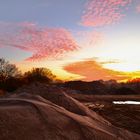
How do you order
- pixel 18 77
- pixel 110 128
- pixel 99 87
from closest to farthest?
1. pixel 110 128
2. pixel 18 77
3. pixel 99 87

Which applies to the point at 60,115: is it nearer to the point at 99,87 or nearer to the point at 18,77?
the point at 18,77

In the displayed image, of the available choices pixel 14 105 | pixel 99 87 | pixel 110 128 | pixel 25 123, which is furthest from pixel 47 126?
pixel 99 87

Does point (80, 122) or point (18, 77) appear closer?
A: point (80, 122)

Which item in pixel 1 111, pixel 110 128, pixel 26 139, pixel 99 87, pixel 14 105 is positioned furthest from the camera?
pixel 99 87

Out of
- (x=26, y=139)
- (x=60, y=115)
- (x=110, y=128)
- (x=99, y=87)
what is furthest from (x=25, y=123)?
(x=99, y=87)

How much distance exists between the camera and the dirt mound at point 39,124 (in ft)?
18.9

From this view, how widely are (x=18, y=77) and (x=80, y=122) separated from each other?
71.9 m

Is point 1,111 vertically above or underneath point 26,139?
above

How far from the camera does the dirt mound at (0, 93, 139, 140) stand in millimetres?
5765

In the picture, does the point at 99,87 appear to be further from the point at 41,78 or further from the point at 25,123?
the point at 25,123

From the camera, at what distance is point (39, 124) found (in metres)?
6.08

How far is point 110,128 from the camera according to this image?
7.82 m

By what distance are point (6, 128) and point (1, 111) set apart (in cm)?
44

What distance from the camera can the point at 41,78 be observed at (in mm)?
82625
